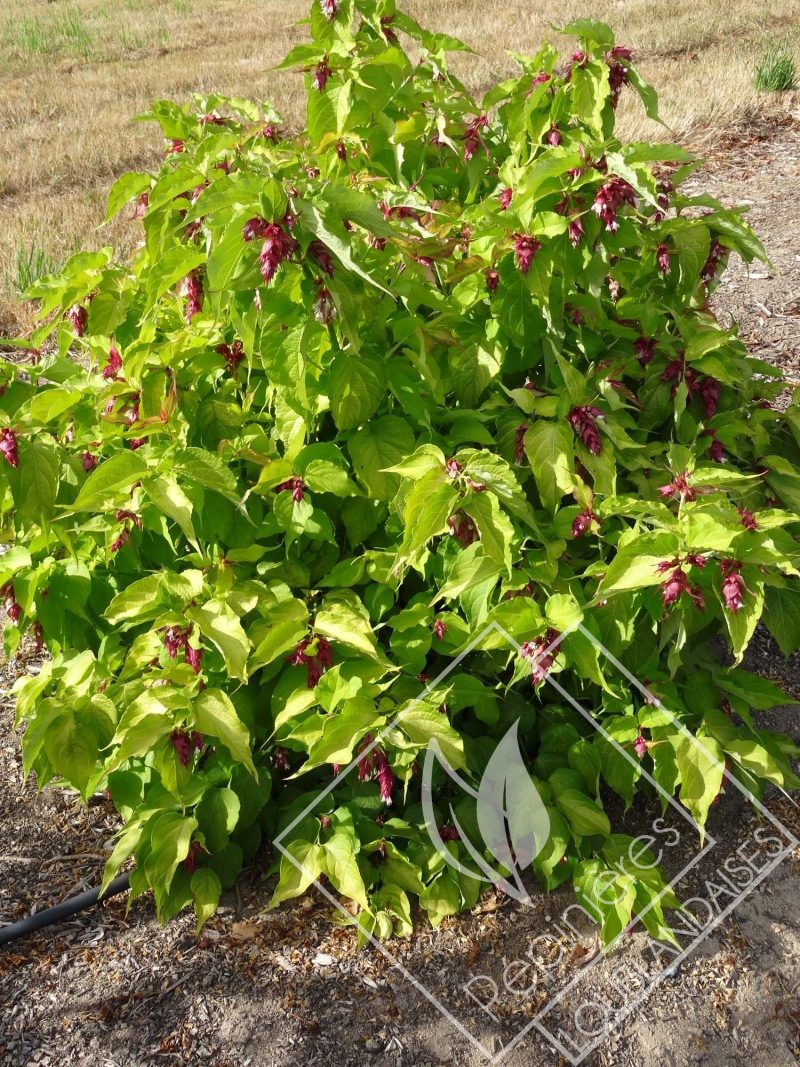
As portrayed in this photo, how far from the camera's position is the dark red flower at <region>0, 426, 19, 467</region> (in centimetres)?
161

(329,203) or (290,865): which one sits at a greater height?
(329,203)

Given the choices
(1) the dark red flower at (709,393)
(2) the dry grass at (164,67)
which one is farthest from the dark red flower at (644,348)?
(2) the dry grass at (164,67)

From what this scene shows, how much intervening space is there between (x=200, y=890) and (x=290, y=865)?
7.5 inches

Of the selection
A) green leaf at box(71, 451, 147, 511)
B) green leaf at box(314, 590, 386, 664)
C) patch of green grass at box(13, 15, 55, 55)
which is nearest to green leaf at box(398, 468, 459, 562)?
green leaf at box(314, 590, 386, 664)

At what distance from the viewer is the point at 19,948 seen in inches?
80.1

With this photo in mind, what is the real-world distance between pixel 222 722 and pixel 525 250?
0.91m

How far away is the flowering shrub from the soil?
0.37 feet

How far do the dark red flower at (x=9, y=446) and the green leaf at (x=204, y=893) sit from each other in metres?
0.88

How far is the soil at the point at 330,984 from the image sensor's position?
184 centimetres

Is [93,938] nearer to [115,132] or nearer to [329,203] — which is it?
[329,203]

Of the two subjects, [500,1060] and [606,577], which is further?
[500,1060]

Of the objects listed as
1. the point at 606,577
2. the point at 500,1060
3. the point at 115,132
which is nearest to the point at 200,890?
the point at 500,1060

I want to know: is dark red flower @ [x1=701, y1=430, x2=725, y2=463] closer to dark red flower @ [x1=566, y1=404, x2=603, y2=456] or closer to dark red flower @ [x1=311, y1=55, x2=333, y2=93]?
dark red flower @ [x1=566, y1=404, x2=603, y2=456]

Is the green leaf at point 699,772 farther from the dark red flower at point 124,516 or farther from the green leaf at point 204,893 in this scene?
the dark red flower at point 124,516
